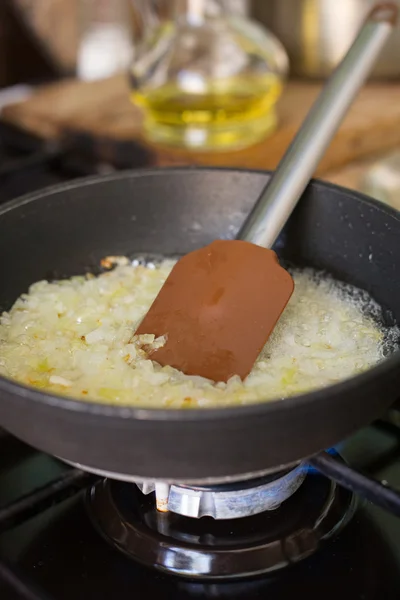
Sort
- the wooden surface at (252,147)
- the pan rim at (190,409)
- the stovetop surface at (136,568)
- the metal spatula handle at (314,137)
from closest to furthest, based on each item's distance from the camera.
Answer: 1. the pan rim at (190,409)
2. the stovetop surface at (136,568)
3. the metal spatula handle at (314,137)
4. the wooden surface at (252,147)

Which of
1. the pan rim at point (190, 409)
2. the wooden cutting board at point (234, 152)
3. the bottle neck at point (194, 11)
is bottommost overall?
the wooden cutting board at point (234, 152)

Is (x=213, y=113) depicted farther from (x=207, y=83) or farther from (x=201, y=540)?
(x=201, y=540)

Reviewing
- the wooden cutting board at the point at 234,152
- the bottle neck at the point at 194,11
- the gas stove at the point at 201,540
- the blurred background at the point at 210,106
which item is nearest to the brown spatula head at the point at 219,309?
the gas stove at the point at 201,540

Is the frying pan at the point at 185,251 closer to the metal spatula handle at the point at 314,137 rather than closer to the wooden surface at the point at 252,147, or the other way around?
the metal spatula handle at the point at 314,137

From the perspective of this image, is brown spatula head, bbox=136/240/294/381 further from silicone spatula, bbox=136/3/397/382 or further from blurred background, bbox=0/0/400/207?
blurred background, bbox=0/0/400/207

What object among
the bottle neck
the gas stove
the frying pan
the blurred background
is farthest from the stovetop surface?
the bottle neck

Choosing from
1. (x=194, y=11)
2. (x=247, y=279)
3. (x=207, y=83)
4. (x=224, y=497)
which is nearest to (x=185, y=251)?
(x=247, y=279)
